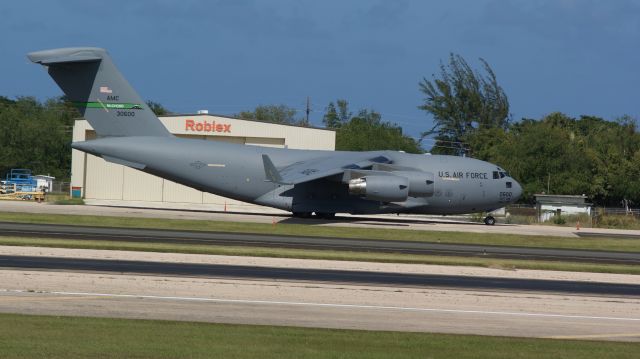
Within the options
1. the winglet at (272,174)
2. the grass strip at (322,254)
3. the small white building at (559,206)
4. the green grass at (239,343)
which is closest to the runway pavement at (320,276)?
the grass strip at (322,254)

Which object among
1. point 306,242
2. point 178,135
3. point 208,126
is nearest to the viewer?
point 306,242

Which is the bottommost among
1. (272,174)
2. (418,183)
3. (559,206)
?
(559,206)

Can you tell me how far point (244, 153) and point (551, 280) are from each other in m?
21.9

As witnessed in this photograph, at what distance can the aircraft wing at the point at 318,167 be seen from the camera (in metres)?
37.6

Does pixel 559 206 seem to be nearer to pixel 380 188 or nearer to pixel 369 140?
pixel 380 188

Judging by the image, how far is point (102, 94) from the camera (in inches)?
1620

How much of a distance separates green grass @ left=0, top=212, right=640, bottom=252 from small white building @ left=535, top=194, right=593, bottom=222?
1415cm

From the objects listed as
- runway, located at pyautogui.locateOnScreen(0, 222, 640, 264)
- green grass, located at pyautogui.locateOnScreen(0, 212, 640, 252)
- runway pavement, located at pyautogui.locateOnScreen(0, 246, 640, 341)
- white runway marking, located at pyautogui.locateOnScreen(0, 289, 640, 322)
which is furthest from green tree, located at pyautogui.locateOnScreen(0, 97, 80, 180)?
white runway marking, located at pyautogui.locateOnScreen(0, 289, 640, 322)

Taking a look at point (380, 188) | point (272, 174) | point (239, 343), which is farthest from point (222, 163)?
point (239, 343)

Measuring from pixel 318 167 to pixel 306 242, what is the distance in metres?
9.75

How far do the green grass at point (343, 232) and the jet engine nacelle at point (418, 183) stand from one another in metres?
3.48

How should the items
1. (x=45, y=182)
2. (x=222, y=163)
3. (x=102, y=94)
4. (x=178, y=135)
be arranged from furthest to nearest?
(x=45, y=182) → (x=178, y=135) → (x=102, y=94) → (x=222, y=163)

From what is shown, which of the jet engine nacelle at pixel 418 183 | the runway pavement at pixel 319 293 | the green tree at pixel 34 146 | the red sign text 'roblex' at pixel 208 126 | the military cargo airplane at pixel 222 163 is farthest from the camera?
the green tree at pixel 34 146

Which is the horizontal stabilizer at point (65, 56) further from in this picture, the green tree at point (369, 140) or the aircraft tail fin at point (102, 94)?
the green tree at point (369, 140)
